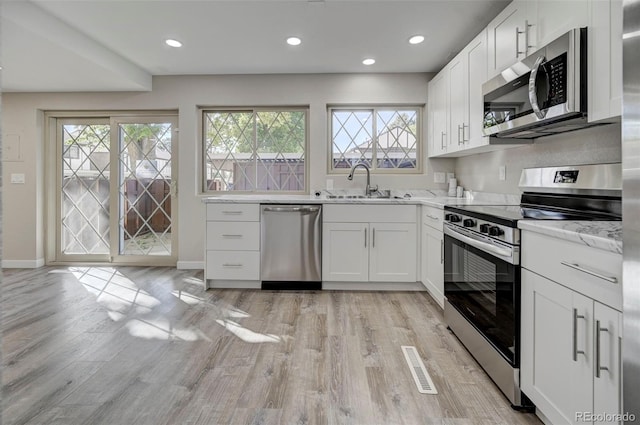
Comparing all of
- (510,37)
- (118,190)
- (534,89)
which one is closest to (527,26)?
(510,37)

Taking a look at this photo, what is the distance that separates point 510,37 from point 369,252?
79.8 inches

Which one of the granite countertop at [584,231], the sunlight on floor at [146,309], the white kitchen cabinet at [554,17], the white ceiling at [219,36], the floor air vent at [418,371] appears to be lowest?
the floor air vent at [418,371]

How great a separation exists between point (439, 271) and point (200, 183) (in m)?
2.91

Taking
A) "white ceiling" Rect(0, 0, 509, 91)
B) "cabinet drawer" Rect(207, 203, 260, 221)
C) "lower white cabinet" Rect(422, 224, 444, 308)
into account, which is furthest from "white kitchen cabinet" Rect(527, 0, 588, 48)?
"cabinet drawer" Rect(207, 203, 260, 221)

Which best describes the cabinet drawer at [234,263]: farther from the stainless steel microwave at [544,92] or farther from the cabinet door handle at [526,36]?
the cabinet door handle at [526,36]

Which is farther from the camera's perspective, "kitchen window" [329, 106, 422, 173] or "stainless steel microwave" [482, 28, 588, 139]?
"kitchen window" [329, 106, 422, 173]

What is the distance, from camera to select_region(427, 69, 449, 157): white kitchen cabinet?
3432mm

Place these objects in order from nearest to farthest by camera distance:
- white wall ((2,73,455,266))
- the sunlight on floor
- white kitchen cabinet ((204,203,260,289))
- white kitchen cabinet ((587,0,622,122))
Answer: white kitchen cabinet ((587,0,622,122))
the sunlight on floor
white kitchen cabinet ((204,203,260,289))
white wall ((2,73,455,266))

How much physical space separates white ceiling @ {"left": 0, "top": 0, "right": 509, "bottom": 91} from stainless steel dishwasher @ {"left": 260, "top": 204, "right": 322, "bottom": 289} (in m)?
1.52

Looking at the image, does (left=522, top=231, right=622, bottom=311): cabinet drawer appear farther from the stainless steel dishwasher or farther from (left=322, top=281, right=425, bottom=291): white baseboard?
the stainless steel dishwasher

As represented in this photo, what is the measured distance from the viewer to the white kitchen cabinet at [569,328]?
1.20 metres

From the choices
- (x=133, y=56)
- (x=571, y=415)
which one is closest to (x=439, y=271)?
(x=571, y=415)

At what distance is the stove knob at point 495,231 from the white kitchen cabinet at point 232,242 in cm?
221

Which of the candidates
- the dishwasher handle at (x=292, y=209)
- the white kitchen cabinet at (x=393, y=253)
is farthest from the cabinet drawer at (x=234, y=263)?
the white kitchen cabinet at (x=393, y=253)
